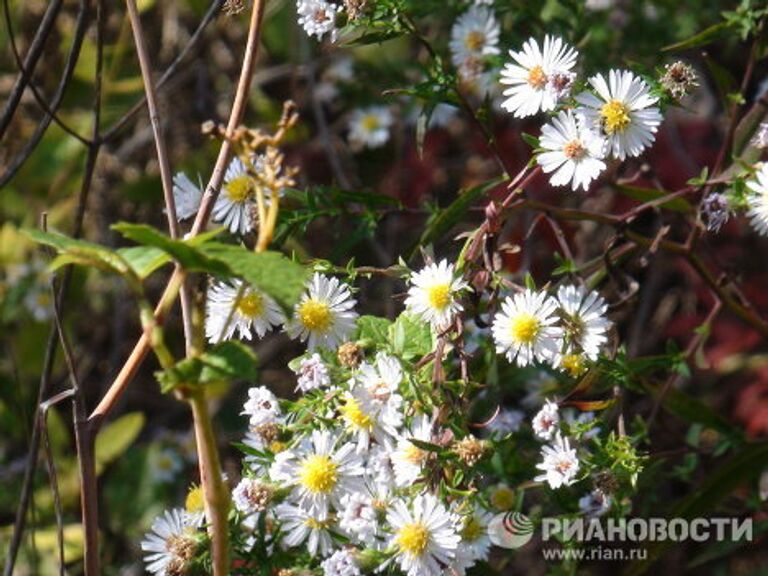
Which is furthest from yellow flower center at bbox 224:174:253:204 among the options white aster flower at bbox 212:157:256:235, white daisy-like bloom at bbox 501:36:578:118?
white daisy-like bloom at bbox 501:36:578:118

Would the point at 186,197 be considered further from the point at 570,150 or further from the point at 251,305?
the point at 570,150

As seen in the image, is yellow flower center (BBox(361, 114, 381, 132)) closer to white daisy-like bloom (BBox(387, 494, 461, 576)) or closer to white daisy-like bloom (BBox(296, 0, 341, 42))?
white daisy-like bloom (BBox(296, 0, 341, 42))

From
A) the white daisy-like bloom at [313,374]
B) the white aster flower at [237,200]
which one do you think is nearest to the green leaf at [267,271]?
the white daisy-like bloom at [313,374]

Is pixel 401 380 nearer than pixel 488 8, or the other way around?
pixel 401 380

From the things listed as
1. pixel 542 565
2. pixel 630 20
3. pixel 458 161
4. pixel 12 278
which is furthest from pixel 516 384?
pixel 458 161

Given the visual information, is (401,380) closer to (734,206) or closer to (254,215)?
(254,215)

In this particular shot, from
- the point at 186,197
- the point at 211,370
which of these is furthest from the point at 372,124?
the point at 211,370
